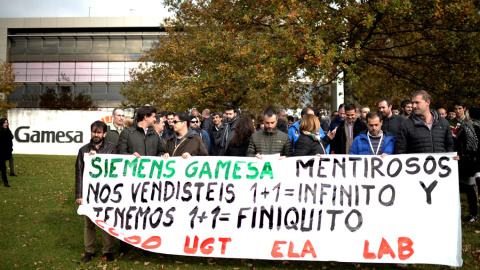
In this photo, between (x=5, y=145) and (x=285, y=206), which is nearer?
(x=285, y=206)

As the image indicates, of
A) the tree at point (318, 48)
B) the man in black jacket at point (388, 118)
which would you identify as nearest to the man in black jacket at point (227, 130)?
the man in black jacket at point (388, 118)

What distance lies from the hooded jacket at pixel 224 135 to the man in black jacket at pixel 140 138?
2823mm

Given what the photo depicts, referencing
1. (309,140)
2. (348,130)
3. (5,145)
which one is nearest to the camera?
(309,140)

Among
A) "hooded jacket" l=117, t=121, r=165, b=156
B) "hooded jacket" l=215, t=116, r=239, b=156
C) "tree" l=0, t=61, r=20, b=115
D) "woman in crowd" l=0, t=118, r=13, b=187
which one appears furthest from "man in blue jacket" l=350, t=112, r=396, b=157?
"tree" l=0, t=61, r=20, b=115

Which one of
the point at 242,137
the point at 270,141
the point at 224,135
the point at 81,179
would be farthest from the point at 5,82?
the point at 270,141

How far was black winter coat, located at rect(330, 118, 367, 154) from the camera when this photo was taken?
7.29m

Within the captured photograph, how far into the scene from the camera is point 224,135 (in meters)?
9.16

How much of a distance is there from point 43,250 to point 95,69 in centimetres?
5658

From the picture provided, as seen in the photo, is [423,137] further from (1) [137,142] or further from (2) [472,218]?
(1) [137,142]

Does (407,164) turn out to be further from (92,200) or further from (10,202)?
(10,202)

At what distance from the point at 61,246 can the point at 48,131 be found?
20.0 m

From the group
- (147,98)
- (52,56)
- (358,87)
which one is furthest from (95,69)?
(358,87)

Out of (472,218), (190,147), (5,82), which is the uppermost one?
(5,82)

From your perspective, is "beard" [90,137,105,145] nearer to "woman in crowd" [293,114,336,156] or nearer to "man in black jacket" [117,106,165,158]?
"man in black jacket" [117,106,165,158]
